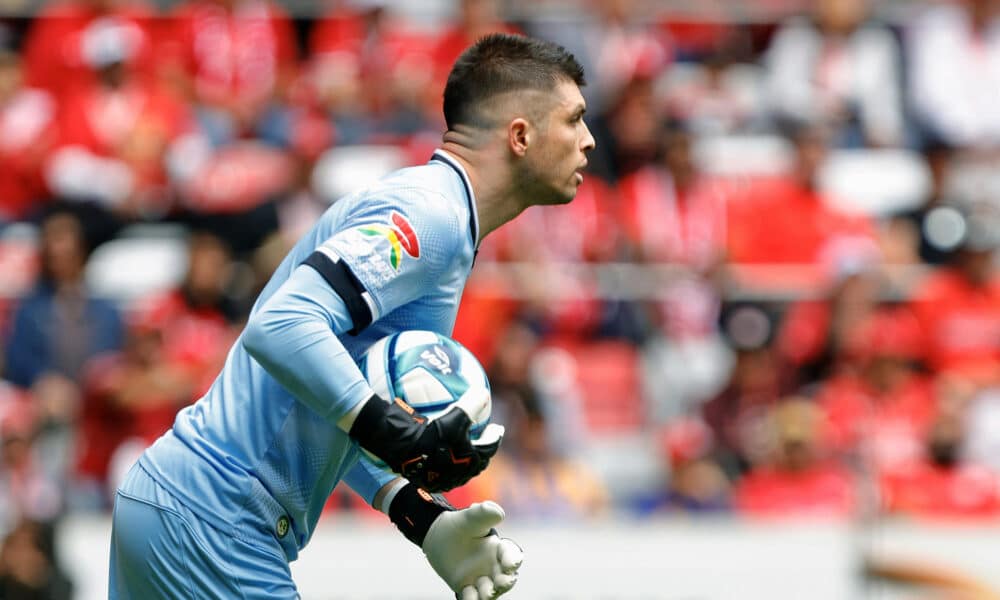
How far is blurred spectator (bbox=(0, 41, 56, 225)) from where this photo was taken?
33.3ft

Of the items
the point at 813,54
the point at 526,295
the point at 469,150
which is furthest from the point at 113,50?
the point at 469,150

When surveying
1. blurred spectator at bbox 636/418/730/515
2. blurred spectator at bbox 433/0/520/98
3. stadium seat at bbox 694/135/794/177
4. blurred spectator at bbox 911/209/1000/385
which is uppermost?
blurred spectator at bbox 433/0/520/98

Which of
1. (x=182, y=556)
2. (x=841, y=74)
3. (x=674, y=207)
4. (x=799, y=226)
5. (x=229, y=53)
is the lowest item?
(x=182, y=556)

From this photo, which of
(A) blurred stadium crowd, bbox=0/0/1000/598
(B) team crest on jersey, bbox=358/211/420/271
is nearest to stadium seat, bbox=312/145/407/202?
(A) blurred stadium crowd, bbox=0/0/1000/598

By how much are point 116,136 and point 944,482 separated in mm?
5566

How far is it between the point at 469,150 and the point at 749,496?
16.8 feet

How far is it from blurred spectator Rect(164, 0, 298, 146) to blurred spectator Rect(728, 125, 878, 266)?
3279 millimetres

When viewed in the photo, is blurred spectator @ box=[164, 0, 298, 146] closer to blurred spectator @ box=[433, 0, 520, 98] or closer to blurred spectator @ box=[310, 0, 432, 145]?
blurred spectator @ box=[310, 0, 432, 145]

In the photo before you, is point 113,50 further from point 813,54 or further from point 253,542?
point 253,542

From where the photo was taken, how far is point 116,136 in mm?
10258

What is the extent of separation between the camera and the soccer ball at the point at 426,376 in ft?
11.7

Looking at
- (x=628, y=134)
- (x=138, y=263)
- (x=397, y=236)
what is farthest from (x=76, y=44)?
(x=397, y=236)

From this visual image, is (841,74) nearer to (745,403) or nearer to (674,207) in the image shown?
(674,207)


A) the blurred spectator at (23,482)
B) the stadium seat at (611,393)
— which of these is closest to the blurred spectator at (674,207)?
the stadium seat at (611,393)
